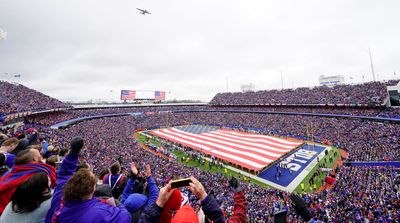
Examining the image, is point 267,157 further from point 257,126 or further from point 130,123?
point 130,123

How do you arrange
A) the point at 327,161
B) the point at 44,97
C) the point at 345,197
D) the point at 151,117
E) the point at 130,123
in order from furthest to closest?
the point at 151,117, the point at 130,123, the point at 44,97, the point at 327,161, the point at 345,197

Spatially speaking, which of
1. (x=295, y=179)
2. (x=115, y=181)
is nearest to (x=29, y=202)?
(x=115, y=181)

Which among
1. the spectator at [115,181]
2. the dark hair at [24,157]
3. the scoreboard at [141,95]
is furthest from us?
the scoreboard at [141,95]

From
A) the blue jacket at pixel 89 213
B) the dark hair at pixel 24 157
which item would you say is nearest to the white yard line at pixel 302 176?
the blue jacket at pixel 89 213

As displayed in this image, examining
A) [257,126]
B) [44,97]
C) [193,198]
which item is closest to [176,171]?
[193,198]

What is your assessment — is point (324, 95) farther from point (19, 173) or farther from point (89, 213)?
point (19, 173)

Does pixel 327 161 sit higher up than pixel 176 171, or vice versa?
pixel 176 171

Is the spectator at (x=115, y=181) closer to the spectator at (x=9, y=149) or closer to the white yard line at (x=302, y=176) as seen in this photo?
the spectator at (x=9, y=149)
